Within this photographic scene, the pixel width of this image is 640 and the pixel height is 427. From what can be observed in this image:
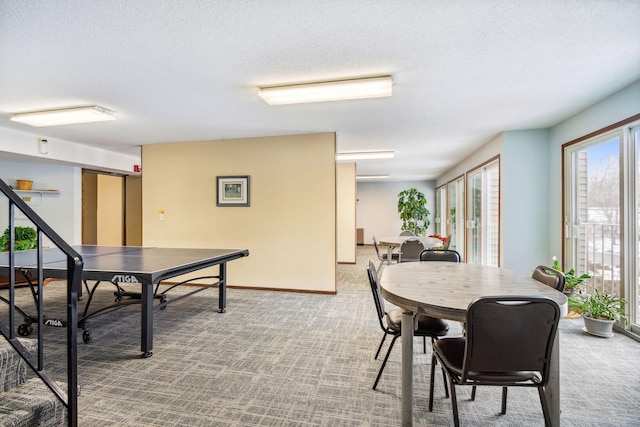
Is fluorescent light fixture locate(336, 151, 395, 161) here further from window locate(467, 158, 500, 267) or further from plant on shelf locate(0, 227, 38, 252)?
plant on shelf locate(0, 227, 38, 252)

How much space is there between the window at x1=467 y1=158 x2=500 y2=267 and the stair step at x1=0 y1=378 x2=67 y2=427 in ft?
18.4

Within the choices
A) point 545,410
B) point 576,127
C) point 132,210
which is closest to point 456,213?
point 576,127

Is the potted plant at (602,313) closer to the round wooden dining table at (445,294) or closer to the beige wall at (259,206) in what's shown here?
the round wooden dining table at (445,294)

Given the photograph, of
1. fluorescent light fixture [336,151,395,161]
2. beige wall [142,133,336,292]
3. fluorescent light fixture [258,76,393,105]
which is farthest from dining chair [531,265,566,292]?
fluorescent light fixture [336,151,395,161]

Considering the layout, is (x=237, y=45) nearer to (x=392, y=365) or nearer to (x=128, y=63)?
(x=128, y=63)

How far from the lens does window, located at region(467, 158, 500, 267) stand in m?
5.68

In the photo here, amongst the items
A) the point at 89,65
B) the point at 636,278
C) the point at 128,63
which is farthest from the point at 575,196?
the point at 89,65

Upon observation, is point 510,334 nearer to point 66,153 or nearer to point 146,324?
point 146,324

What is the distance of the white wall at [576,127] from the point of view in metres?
3.00

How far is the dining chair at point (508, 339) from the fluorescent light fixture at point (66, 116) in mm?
4229

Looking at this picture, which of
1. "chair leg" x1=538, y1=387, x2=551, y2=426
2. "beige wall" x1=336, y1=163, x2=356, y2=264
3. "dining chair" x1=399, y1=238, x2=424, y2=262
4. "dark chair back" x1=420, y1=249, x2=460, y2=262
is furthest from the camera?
"beige wall" x1=336, y1=163, x2=356, y2=264

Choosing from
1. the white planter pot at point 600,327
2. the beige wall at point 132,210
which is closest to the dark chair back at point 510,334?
the white planter pot at point 600,327

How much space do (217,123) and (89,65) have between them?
178 centimetres

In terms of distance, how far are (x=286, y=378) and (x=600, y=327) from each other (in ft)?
10.3
